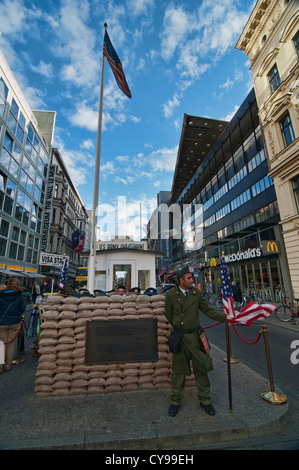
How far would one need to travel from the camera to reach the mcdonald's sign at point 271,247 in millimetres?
15758

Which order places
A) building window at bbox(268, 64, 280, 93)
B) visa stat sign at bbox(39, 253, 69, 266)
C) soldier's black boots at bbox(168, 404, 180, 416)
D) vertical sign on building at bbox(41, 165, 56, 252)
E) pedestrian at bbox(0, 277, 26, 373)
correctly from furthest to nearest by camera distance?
vertical sign on building at bbox(41, 165, 56, 252)
building window at bbox(268, 64, 280, 93)
visa stat sign at bbox(39, 253, 69, 266)
pedestrian at bbox(0, 277, 26, 373)
soldier's black boots at bbox(168, 404, 180, 416)

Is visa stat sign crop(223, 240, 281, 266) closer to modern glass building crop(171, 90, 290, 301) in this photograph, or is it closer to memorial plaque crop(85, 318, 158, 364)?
modern glass building crop(171, 90, 290, 301)

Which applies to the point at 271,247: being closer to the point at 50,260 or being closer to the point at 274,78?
the point at 274,78

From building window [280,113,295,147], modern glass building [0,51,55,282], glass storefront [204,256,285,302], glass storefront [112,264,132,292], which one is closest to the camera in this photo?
glass storefront [112,264,132,292]

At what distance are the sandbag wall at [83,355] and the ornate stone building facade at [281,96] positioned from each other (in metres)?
13.5

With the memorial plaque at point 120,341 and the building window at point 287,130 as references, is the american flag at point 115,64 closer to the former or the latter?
the memorial plaque at point 120,341

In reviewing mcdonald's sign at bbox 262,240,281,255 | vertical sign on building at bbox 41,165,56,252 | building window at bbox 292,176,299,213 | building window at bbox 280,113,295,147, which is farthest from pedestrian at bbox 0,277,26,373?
vertical sign on building at bbox 41,165,56,252

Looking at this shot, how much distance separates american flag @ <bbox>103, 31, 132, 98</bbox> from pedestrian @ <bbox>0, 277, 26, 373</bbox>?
323 inches

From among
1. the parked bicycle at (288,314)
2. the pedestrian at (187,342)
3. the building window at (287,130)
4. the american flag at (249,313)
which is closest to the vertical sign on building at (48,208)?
the parked bicycle at (288,314)

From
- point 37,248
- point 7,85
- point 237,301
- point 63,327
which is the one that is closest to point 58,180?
point 37,248

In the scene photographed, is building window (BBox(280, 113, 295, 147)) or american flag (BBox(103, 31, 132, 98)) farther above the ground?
building window (BBox(280, 113, 295, 147))

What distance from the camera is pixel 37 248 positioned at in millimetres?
30109

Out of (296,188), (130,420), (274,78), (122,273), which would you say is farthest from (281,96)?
(130,420)

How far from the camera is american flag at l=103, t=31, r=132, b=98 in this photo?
836 centimetres
